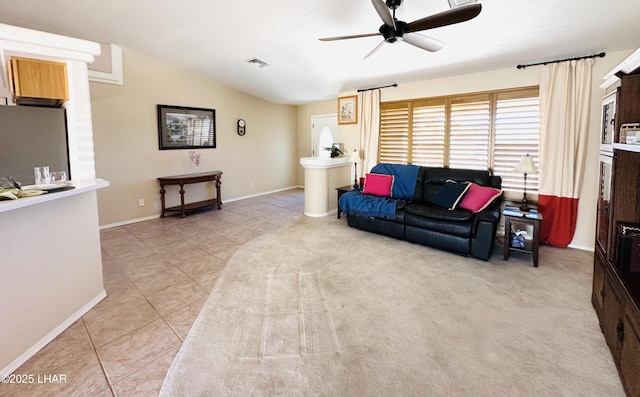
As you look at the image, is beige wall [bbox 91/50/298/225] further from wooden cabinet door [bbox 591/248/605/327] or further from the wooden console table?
wooden cabinet door [bbox 591/248/605/327]

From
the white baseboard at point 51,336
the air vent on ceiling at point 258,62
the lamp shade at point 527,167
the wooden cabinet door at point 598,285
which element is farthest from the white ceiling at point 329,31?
the white baseboard at point 51,336

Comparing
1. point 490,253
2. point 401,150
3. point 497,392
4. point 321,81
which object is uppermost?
point 321,81

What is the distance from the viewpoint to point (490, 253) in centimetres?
349

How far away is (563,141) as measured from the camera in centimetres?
375

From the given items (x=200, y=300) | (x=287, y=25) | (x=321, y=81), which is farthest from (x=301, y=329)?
(x=321, y=81)

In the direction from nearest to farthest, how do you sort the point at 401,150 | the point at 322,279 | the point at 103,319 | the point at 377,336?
the point at 377,336 → the point at 103,319 → the point at 322,279 → the point at 401,150

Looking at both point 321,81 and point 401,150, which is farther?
point 321,81

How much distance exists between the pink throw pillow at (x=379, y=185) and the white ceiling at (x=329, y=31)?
1.61 meters

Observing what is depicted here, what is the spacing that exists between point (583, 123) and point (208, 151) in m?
6.17

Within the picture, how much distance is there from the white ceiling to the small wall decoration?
61cm

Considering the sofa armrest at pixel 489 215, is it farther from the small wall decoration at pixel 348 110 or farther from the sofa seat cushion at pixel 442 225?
the small wall decoration at pixel 348 110

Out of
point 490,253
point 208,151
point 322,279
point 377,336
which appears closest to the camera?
point 377,336

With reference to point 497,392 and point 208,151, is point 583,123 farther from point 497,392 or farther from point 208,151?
point 208,151

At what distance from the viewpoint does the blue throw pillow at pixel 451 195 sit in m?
3.87
